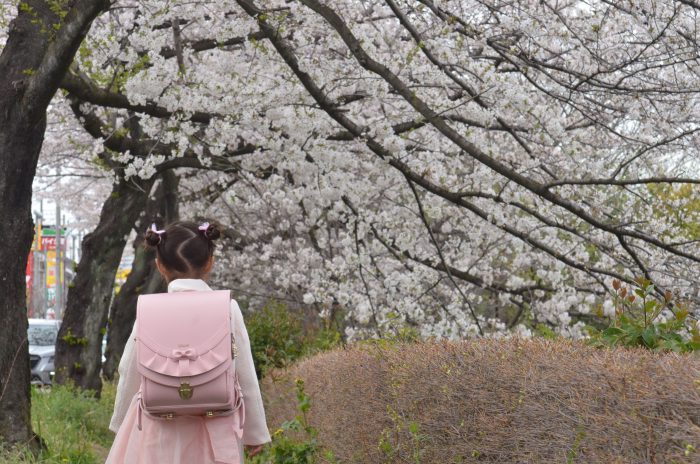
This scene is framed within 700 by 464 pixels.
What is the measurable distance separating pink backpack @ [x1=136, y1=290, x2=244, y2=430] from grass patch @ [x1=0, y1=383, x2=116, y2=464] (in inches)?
133

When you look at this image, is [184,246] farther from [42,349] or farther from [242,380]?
[42,349]

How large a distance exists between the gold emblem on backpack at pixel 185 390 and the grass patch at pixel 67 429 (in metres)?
3.48

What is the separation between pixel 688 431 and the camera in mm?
2918

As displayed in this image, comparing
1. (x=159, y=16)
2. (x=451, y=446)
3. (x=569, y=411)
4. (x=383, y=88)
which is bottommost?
(x=451, y=446)

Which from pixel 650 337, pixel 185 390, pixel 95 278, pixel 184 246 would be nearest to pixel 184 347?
→ pixel 185 390

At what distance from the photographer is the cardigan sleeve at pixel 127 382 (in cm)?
450

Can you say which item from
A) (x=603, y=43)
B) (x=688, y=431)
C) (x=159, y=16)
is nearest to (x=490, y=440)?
(x=688, y=431)

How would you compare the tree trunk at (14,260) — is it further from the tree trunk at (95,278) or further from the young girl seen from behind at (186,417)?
the tree trunk at (95,278)

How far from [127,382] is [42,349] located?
20.0 meters

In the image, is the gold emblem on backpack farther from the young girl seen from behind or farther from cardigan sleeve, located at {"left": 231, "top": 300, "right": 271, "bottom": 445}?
cardigan sleeve, located at {"left": 231, "top": 300, "right": 271, "bottom": 445}

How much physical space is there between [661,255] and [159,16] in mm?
5348

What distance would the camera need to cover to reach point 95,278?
1484 centimetres

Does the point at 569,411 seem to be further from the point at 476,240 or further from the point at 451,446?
the point at 476,240

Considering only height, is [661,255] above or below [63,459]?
above
